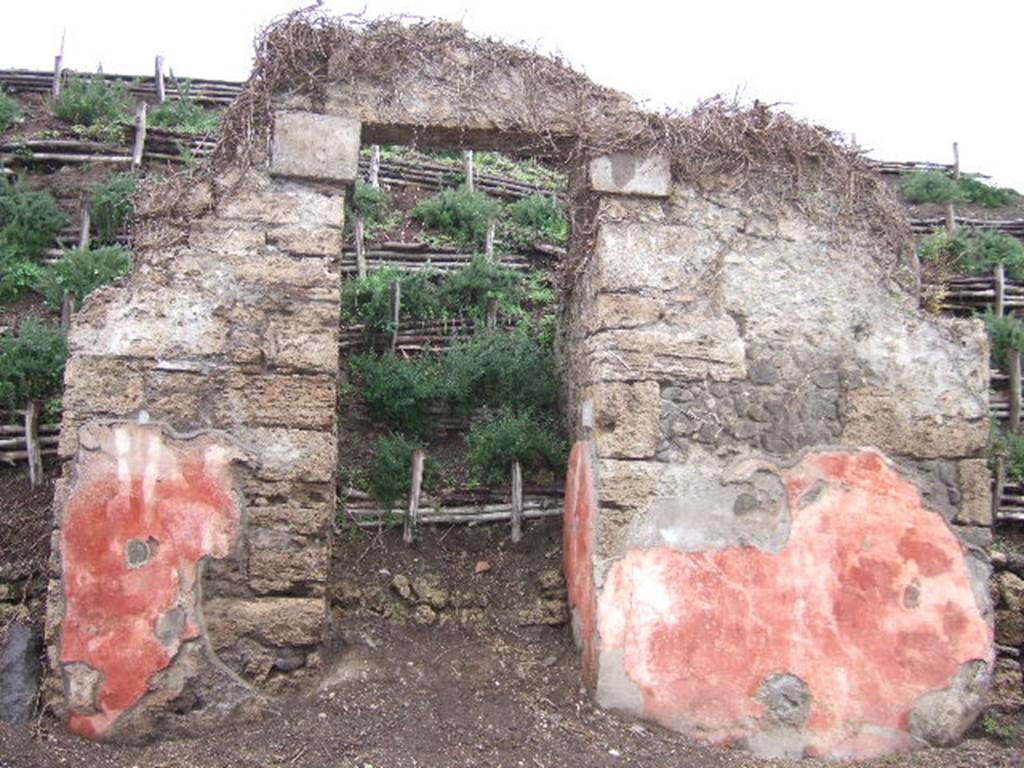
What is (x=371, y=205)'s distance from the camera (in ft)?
28.5

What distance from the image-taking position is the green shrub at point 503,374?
17.6 ft

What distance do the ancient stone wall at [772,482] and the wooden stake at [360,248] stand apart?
3.59 meters

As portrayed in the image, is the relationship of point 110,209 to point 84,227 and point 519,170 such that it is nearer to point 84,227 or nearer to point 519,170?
point 84,227

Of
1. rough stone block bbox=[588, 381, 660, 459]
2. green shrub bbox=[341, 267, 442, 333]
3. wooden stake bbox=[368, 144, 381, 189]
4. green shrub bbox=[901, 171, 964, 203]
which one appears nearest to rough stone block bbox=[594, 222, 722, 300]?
rough stone block bbox=[588, 381, 660, 459]

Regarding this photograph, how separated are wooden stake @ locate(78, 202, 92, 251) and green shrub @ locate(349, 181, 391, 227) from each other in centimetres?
231

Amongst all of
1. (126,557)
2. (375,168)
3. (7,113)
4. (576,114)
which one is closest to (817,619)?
(576,114)

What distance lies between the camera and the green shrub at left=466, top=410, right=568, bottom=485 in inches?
202

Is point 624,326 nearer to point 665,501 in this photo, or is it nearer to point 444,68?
point 665,501

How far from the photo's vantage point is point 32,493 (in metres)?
5.63

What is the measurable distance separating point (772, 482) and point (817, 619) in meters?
0.60

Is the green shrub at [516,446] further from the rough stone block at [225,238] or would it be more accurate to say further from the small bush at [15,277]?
the small bush at [15,277]

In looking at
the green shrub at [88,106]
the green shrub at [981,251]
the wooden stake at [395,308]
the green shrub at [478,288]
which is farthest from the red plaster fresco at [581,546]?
the green shrub at [88,106]

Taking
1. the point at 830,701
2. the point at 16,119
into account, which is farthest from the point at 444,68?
the point at 16,119

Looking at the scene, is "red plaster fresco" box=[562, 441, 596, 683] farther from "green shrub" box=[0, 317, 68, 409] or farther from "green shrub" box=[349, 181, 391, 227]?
"green shrub" box=[349, 181, 391, 227]
